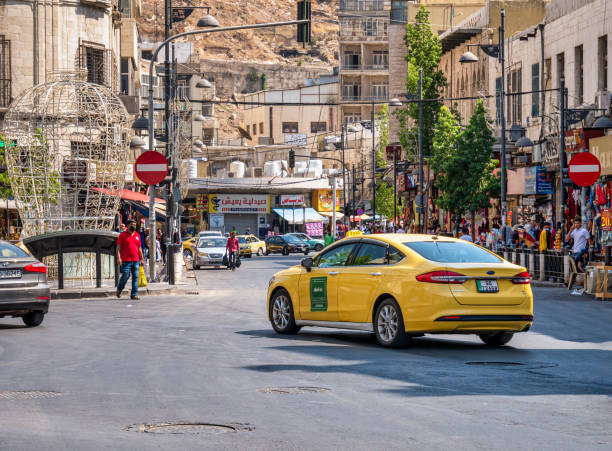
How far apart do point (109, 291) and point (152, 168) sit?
10.9 feet

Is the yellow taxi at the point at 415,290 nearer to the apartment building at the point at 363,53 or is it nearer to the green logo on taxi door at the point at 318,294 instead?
the green logo on taxi door at the point at 318,294

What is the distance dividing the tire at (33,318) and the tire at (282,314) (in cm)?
400

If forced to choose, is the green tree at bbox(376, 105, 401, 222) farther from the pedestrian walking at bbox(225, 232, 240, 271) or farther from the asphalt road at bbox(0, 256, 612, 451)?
the asphalt road at bbox(0, 256, 612, 451)

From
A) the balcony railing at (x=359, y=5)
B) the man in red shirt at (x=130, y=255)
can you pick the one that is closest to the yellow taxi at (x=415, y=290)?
the man in red shirt at (x=130, y=255)

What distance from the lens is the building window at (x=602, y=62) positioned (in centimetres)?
4066

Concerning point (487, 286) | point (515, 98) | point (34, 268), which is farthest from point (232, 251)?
point (487, 286)

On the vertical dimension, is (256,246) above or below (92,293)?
below

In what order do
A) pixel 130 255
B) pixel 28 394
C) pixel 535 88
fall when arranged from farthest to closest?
pixel 535 88 → pixel 130 255 → pixel 28 394

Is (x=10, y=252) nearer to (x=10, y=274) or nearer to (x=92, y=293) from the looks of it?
(x=10, y=274)

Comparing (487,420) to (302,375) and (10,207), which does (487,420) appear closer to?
(302,375)

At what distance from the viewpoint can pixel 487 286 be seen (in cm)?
1523

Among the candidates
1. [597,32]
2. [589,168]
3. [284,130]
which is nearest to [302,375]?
[589,168]

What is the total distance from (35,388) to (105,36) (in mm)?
35898

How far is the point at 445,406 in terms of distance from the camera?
1017cm
